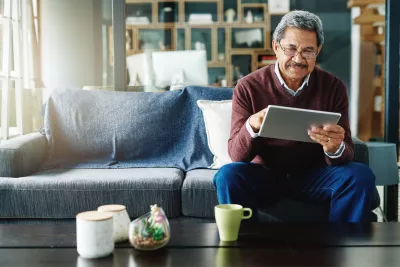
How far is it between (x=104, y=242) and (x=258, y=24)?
205 inches

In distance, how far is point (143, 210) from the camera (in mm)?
1970

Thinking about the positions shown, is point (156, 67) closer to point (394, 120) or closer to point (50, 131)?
point (50, 131)

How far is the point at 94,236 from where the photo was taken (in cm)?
108

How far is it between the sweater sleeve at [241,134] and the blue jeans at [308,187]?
4 centimetres

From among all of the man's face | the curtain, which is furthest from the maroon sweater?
the curtain

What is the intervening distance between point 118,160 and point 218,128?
59cm

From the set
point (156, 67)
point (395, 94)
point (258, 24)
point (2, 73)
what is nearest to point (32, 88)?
point (2, 73)

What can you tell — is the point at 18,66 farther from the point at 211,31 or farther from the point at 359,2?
the point at 359,2

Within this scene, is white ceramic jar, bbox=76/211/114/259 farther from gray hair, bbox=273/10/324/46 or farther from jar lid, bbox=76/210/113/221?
gray hair, bbox=273/10/324/46

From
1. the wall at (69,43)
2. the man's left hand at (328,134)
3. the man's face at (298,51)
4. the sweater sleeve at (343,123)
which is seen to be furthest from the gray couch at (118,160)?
the wall at (69,43)

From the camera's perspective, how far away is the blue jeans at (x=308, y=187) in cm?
165

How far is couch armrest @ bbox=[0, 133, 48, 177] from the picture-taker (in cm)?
206

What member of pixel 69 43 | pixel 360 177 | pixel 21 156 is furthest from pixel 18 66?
pixel 360 177

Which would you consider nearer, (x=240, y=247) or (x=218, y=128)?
(x=240, y=247)
